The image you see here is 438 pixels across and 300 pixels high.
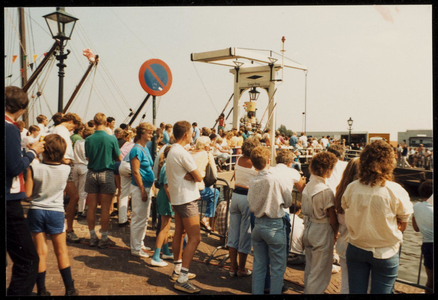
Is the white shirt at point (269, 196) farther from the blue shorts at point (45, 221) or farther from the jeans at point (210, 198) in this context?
the jeans at point (210, 198)

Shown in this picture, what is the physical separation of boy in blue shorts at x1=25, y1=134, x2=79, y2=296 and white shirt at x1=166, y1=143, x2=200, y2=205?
111 cm

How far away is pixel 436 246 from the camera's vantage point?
3.86 metres

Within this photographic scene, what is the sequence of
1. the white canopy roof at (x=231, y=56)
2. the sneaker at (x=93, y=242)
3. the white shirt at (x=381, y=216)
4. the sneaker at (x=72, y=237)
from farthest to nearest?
1. the white canopy roof at (x=231, y=56)
2. the sneaker at (x=72, y=237)
3. the sneaker at (x=93, y=242)
4. the white shirt at (x=381, y=216)

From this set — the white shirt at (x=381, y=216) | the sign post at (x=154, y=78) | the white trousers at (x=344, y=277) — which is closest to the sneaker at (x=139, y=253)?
the sign post at (x=154, y=78)

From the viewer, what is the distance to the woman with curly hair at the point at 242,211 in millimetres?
4441

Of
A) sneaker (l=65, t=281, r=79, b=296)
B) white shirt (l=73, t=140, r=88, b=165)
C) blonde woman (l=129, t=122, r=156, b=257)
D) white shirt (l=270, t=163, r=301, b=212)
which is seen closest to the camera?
sneaker (l=65, t=281, r=79, b=296)

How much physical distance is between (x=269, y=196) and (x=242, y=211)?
890 mm

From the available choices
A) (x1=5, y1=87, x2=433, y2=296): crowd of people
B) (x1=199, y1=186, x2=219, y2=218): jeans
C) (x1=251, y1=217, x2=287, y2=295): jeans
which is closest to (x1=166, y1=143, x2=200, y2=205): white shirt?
(x1=5, y1=87, x2=433, y2=296): crowd of people

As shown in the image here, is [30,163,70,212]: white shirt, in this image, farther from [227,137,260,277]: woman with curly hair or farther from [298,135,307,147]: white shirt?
[298,135,307,147]: white shirt

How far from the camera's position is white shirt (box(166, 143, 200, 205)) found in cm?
395

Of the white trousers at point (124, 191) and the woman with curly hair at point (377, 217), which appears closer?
the woman with curly hair at point (377, 217)

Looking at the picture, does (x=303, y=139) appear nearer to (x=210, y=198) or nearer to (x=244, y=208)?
(x=210, y=198)

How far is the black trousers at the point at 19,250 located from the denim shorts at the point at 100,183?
6.23ft

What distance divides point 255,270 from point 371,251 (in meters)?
1.28
